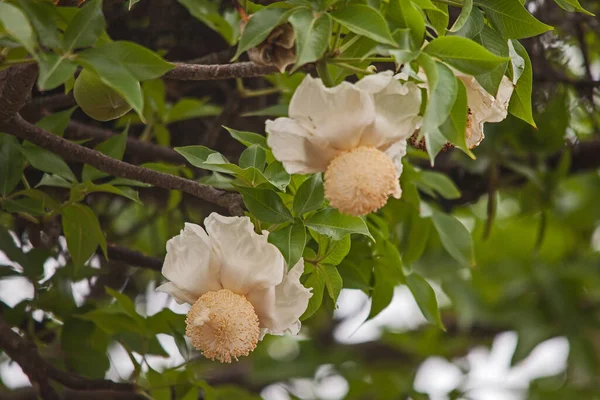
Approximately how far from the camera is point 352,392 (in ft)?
5.02

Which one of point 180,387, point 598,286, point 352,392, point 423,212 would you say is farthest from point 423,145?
point 598,286

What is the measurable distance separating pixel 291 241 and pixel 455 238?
0.37 meters

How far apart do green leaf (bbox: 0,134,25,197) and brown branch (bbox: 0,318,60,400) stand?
5.9 inches

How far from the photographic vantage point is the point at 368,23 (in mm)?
478

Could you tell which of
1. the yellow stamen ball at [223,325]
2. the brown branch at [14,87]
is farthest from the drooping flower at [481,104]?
the brown branch at [14,87]

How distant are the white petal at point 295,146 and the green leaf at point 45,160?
0.31 meters

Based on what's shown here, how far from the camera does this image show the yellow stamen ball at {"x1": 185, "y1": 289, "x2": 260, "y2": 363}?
55cm

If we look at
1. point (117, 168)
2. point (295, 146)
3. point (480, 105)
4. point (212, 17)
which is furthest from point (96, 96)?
point (212, 17)

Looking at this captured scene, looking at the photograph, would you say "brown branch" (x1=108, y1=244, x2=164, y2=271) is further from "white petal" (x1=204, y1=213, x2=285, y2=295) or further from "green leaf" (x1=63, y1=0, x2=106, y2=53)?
"green leaf" (x1=63, y1=0, x2=106, y2=53)

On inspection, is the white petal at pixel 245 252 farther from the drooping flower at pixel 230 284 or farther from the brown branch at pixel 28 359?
the brown branch at pixel 28 359

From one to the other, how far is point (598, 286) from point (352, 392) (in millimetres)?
547

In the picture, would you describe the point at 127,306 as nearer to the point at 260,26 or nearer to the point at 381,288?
the point at 381,288

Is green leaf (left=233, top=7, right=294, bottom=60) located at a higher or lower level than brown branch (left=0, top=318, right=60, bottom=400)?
higher

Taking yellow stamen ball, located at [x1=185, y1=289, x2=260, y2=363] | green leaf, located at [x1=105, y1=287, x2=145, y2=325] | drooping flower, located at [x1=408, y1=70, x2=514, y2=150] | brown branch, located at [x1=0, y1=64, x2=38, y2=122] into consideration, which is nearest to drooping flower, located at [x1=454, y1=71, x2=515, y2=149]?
drooping flower, located at [x1=408, y1=70, x2=514, y2=150]
